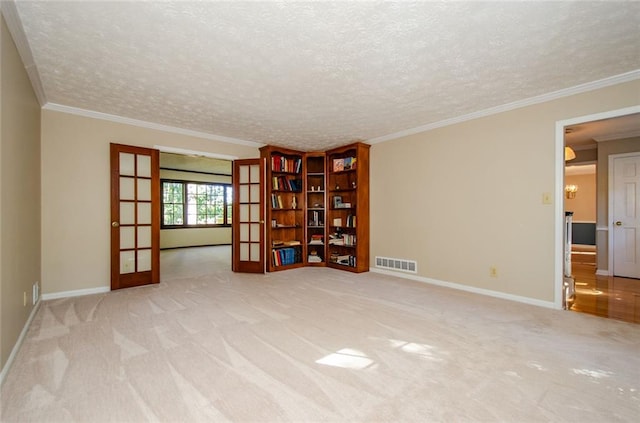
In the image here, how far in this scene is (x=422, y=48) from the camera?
2191 mm

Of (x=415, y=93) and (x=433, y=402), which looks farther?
(x=415, y=93)

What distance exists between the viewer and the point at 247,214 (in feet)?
16.8

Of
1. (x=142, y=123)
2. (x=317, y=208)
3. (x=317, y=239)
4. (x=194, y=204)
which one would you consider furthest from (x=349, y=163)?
(x=194, y=204)

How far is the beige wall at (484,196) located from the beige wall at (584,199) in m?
7.95

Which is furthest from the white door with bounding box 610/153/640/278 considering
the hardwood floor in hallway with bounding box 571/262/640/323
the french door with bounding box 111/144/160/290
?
the french door with bounding box 111/144/160/290

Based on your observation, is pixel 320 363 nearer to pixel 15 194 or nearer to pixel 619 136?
pixel 15 194

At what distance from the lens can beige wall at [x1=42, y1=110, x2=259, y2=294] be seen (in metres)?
3.44

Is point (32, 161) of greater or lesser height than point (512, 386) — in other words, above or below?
above

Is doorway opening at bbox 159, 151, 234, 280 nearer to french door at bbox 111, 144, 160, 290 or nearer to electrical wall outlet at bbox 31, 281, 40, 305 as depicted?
french door at bbox 111, 144, 160, 290

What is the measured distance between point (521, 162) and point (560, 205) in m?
0.65

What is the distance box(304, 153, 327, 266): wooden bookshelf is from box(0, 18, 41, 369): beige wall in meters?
3.87

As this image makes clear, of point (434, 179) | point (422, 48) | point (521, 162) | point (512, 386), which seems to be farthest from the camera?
point (434, 179)

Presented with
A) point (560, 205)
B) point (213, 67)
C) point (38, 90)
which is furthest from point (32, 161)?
point (560, 205)

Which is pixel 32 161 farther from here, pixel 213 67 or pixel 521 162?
pixel 521 162
